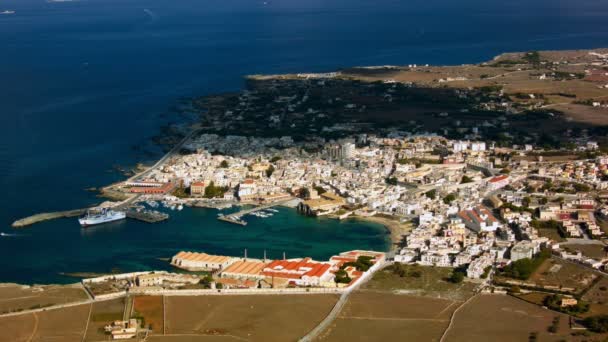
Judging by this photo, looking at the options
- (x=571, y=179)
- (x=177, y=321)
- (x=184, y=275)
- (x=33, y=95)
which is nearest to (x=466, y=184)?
(x=571, y=179)

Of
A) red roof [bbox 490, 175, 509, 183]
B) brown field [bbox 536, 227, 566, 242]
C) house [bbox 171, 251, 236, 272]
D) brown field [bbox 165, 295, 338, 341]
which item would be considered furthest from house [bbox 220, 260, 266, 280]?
red roof [bbox 490, 175, 509, 183]

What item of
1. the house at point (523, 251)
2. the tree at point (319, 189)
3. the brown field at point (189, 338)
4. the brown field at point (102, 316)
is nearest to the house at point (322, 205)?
the tree at point (319, 189)

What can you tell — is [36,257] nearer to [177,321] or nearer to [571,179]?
[177,321]

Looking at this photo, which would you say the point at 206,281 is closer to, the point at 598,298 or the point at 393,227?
the point at 393,227

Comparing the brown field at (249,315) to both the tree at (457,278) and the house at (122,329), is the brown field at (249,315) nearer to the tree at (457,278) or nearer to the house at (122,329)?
the house at (122,329)

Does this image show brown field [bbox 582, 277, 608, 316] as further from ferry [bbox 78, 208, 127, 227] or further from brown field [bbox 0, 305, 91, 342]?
ferry [bbox 78, 208, 127, 227]

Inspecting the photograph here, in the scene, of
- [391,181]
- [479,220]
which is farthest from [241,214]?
[479,220]
